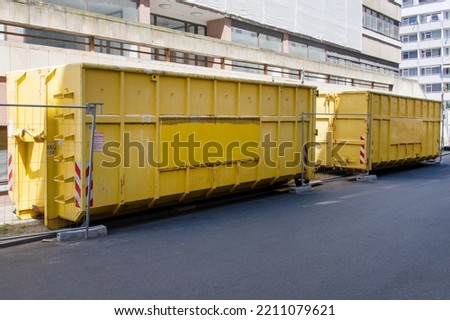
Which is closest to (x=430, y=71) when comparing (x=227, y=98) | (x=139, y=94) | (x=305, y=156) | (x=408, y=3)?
(x=408, y=3)

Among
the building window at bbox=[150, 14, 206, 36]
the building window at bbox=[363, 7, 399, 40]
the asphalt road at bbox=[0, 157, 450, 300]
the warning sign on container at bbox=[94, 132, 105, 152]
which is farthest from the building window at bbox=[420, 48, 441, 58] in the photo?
the warning sign on container at bbox=[94, 132, 105, 152]

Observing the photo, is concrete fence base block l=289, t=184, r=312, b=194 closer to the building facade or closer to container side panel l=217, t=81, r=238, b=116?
container side panel l=217, t=81, r=238, b=116

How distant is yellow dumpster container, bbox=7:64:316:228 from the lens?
772 cm

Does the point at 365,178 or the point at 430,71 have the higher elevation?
the point at 430,71

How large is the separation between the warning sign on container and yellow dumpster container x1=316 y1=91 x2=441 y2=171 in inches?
333

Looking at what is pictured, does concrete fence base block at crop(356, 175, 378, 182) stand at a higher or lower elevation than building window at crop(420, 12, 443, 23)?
lower

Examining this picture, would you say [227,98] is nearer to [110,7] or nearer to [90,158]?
[90,158]

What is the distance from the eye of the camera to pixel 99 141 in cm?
787

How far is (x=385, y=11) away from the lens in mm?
37906

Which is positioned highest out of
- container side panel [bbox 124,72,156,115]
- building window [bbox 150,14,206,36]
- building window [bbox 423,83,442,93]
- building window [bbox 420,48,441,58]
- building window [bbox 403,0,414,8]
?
building window [bbox 403,0,414,8]

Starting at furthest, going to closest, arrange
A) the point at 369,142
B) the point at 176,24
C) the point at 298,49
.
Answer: the point at 298,49
the point at 176,24
the point at 369,142

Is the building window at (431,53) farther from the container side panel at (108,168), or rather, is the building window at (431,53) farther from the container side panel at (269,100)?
the container side panel at (108,168)

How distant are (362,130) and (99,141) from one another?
1010 cm

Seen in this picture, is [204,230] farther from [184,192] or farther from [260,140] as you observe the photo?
[260,140]
